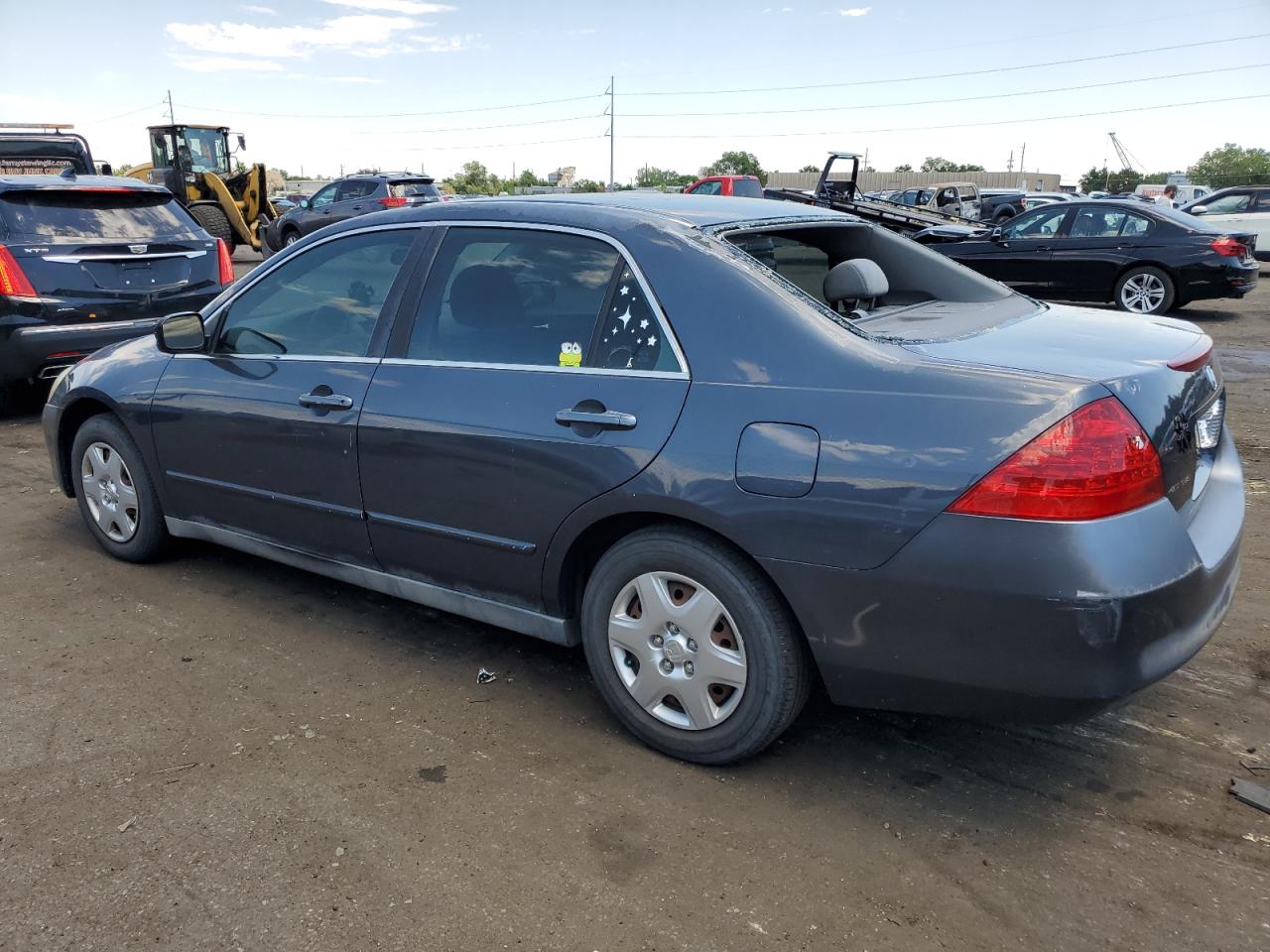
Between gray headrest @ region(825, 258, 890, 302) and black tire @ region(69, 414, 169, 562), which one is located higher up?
gray headrest @ region(825, 258, 890, 302)

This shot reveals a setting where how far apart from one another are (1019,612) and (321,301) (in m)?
2.70

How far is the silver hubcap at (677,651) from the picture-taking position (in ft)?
8.94

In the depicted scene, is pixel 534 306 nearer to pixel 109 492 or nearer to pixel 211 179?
pixel 109 492

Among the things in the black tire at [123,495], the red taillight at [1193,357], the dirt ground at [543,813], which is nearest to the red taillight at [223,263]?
the black tire at [123,495]

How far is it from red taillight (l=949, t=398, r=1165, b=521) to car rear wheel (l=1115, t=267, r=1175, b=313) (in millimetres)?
10643

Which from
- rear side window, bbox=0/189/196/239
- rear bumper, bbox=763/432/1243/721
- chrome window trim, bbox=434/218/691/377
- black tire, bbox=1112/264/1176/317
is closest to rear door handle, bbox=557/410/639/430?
chrome window trim, bbox=434/218/691/377

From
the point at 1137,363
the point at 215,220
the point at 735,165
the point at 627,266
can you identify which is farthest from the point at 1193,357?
the point at 735,165

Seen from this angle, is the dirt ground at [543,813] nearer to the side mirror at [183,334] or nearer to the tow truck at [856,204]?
the side mirror at [183,334]

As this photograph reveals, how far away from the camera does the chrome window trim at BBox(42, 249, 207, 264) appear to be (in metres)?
7.00

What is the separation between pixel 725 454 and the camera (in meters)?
2.60

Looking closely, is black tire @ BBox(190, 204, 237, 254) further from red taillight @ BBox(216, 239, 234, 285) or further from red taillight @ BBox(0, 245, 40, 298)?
red taillight @ BBox(0, 245, 40, 298)

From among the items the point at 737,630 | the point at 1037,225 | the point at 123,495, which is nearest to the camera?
the point at 737,630

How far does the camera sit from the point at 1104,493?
228cm

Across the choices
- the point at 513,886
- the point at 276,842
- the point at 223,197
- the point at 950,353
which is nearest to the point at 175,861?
the point at 276,842
